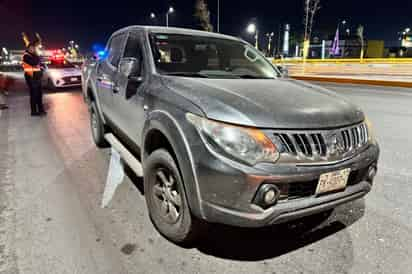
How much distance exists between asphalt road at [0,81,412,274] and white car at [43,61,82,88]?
31.2 feet

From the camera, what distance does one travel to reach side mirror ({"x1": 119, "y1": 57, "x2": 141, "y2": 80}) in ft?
8.97

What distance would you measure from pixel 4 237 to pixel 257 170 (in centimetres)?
221

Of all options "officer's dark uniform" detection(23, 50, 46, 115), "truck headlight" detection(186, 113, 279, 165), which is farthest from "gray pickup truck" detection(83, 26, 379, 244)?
"officer's dark uniform" detection(23, 50, 46, 115)

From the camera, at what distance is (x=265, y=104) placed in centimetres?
214

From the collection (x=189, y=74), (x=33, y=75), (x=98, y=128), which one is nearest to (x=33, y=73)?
(x=33, y=75)

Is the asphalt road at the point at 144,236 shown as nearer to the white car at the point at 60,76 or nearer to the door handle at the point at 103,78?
the door handle at the point at 103,78

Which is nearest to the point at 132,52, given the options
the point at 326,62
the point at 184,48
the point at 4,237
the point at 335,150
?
the point at 184,48

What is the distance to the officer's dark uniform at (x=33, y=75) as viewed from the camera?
7.39 meters

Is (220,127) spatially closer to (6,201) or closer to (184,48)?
(184,48)

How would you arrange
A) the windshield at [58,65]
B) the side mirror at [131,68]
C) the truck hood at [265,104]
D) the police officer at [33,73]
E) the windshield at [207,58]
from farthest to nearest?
the windshield at [58,65] → the police officer at [33,73] → the windshield at [207,58] → the side mirror at [131,68] → the truck hood at [265,104]

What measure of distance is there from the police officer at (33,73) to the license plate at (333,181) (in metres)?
7.47

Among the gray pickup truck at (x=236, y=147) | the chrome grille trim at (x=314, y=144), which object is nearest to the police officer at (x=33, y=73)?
the gray pickup truck at (x=236, y=147)

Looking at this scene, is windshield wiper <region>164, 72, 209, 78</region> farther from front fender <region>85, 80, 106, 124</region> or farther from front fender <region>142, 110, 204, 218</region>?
front fender <region>85, 80, 106, 124</region>

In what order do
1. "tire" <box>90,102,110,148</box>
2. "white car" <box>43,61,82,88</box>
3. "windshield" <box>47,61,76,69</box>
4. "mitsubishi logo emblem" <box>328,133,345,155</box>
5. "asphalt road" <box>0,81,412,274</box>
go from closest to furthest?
1. "mitsubishi logo emblem" <box>328,133,345,155</box>
2. "asphalt road" <box>0,81,412,274</box>
3. "tire" <box>90,102,110,148</box>
4. "white car" <box>43,61,82,88</box>
5. "windshield" <box>47,61,76,69</box>
